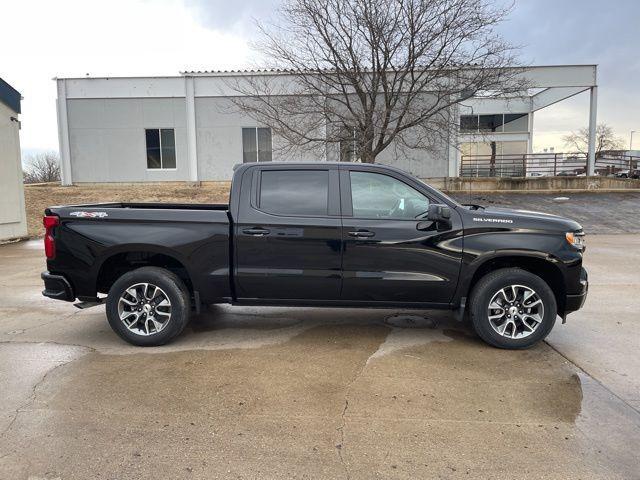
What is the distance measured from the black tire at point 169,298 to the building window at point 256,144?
1819cm

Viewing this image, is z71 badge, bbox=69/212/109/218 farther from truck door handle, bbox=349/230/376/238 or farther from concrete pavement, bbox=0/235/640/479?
truck door handle, bbox=349/230/376/238

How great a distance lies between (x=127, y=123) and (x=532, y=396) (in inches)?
892

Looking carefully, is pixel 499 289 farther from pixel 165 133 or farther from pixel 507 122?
pixel 507 122

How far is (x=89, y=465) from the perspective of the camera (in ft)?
9.74

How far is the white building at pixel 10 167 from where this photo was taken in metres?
12.6

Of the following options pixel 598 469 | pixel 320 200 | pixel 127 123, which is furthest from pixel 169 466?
pixel 127 123

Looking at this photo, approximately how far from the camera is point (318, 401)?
382 centimetres

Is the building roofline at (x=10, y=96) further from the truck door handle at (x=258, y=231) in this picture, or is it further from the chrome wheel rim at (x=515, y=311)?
the chrome wheel rim at (x=515, y=311)

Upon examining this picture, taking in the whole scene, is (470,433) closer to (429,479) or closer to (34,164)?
(429,479)

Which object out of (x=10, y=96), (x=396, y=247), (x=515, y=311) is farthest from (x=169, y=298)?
(x=10, y=96)

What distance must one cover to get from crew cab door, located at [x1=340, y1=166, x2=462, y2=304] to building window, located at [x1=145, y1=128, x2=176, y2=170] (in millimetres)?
19867

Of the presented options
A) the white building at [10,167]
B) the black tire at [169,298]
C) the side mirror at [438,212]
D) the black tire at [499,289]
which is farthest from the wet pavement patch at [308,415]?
the white building at [10,167]

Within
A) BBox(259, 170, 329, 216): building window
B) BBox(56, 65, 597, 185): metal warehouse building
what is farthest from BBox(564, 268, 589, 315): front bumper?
BBox(56, 65, 597, 185): metal warehouse building

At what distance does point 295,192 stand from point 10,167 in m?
11.2
